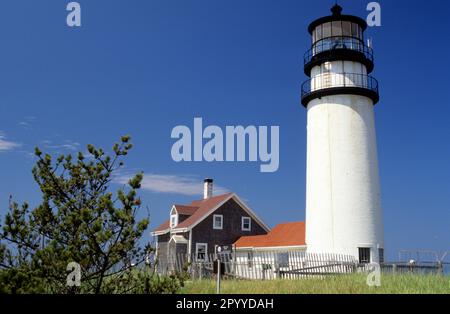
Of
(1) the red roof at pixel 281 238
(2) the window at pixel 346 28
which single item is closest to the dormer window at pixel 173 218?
(1) the red roof at pixel 281 238

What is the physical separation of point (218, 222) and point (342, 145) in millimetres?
13057

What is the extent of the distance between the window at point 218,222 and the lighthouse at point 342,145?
10556mm

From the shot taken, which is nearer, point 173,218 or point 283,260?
point 283,260

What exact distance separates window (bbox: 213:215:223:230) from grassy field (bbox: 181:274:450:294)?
17344mm

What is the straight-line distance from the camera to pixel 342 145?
72.6 ft

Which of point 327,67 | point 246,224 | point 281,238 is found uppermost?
point 327,67

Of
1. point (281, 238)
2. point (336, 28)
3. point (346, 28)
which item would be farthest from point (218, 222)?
point (346, 28)

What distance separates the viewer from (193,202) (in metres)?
37.3

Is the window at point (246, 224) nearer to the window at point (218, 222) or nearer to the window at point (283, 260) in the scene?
the window at point (218, 222)

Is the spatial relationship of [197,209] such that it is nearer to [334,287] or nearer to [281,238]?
[281,238]

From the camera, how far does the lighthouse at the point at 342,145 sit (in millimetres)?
21516

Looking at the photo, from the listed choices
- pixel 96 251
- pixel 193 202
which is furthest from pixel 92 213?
pixel 193 202

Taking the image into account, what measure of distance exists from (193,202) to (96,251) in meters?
29.3

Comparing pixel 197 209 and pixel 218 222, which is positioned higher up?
pixel 197 209
